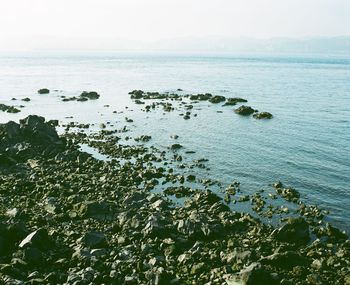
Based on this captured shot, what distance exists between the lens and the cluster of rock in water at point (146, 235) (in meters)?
21.4

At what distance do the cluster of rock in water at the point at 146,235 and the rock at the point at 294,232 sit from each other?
70mm

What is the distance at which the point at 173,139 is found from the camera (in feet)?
180

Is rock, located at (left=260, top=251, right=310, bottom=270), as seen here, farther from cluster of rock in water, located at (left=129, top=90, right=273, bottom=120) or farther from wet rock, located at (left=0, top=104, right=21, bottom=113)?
wet rock, located at (left=0, top=104, right=21, bottom=113)

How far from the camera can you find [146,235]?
2588cm

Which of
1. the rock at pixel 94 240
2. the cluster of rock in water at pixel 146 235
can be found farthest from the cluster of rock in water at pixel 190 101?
the rock at pixel 94 240

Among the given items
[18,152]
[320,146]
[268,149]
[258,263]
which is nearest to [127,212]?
[258,263]

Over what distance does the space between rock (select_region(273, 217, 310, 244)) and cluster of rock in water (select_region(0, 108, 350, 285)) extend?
7 centimetres

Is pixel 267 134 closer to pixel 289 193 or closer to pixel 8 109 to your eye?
pixel 289 193

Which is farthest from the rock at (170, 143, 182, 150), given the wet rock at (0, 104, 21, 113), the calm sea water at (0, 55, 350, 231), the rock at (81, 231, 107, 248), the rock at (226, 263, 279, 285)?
the wet rock at (0, 104, 21, 113)

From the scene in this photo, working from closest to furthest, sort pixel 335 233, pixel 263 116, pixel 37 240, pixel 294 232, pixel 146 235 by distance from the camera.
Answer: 1. pixel 37 240
2. pixel 146 235
3. pixel 294 232
4. pixel 335 233
5. pixel 263 116

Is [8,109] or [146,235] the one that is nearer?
[146,235]

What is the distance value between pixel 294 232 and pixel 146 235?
9988 millimetres

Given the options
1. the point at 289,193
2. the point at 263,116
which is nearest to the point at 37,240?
the point at 289,193

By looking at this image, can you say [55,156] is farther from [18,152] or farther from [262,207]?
[262,207]
